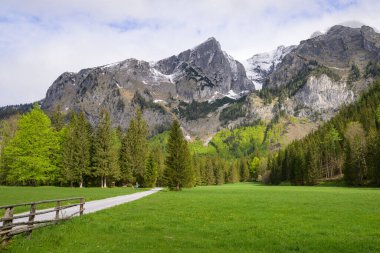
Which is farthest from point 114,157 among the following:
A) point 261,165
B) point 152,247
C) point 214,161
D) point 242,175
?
point 242,175

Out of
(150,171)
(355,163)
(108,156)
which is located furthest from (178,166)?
(355,163)

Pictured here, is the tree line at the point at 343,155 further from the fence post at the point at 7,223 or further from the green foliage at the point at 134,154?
the fence post at the point at 7,223

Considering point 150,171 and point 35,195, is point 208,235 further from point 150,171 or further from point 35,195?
point 150,171

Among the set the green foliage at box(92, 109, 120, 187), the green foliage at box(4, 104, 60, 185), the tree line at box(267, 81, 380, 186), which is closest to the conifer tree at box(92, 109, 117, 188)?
the green foliage at box(92, 109, 120, 187)

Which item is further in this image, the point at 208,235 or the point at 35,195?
the point at 35,195

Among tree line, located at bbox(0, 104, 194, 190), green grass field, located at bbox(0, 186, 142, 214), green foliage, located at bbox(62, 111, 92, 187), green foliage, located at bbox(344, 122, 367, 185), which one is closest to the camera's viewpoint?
green grass field, located at bbox(0, 186, 142, 214)

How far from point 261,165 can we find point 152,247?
17458 cm

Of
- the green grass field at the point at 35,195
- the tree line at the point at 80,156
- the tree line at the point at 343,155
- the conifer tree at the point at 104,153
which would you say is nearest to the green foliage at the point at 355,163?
the tree line at the point at 343,155

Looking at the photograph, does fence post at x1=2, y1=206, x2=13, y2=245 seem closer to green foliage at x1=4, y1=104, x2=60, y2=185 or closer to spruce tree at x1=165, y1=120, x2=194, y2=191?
green foliage at x1=4, y1=104, x2=60, y2=185

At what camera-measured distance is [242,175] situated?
653 feet

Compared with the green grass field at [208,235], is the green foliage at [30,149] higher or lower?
higher

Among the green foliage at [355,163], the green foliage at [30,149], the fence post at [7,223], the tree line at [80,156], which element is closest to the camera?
the fence post at [7,223]

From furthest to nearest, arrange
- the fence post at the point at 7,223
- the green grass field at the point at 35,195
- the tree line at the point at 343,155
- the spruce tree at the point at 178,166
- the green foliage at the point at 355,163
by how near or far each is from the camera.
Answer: the green foliage at the point at 355,163 < the tree line at the point at 343,155 < the spruce tree at the point at 178,166 < the green grass field at the point at 35,195 < the fence post at the point at 7,223

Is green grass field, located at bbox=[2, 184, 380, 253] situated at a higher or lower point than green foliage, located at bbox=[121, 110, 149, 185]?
lower
